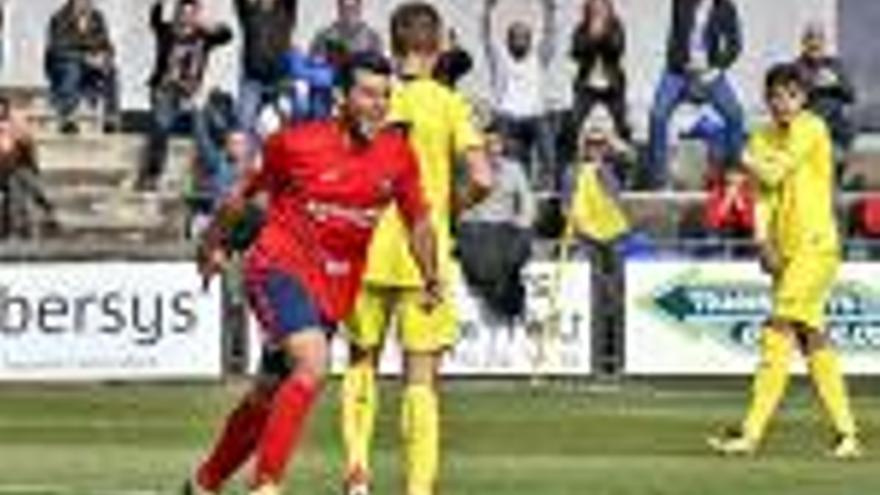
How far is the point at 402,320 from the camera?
17.7m

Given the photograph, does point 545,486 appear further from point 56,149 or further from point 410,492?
point 56,149

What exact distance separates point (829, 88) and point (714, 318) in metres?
3.78

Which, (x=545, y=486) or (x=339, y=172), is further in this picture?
(x=545, y=486)

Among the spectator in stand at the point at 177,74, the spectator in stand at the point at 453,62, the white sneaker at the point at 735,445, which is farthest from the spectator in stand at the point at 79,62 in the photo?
the white sneaker at the point at 735,445

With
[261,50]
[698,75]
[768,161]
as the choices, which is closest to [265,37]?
[261,50]

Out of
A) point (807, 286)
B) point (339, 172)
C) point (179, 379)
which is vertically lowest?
point (179, 379)

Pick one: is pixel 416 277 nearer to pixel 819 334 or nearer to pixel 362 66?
pixel 362 66

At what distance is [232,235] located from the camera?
55.8 ft

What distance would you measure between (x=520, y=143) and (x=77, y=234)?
14.4 feet

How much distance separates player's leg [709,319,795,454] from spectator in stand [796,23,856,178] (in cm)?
1097

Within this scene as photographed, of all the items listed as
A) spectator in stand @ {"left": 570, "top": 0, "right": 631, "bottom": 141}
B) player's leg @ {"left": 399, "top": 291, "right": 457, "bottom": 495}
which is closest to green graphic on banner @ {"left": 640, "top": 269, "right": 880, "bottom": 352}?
spectator in stand @ {"left": 570, "top": 0, "right": 631, "bottom": 141}

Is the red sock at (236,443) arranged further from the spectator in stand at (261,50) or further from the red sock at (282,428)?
the spectator in stand at (261,50)

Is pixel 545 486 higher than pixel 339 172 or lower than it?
lower

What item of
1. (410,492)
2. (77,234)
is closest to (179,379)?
(77,234)
